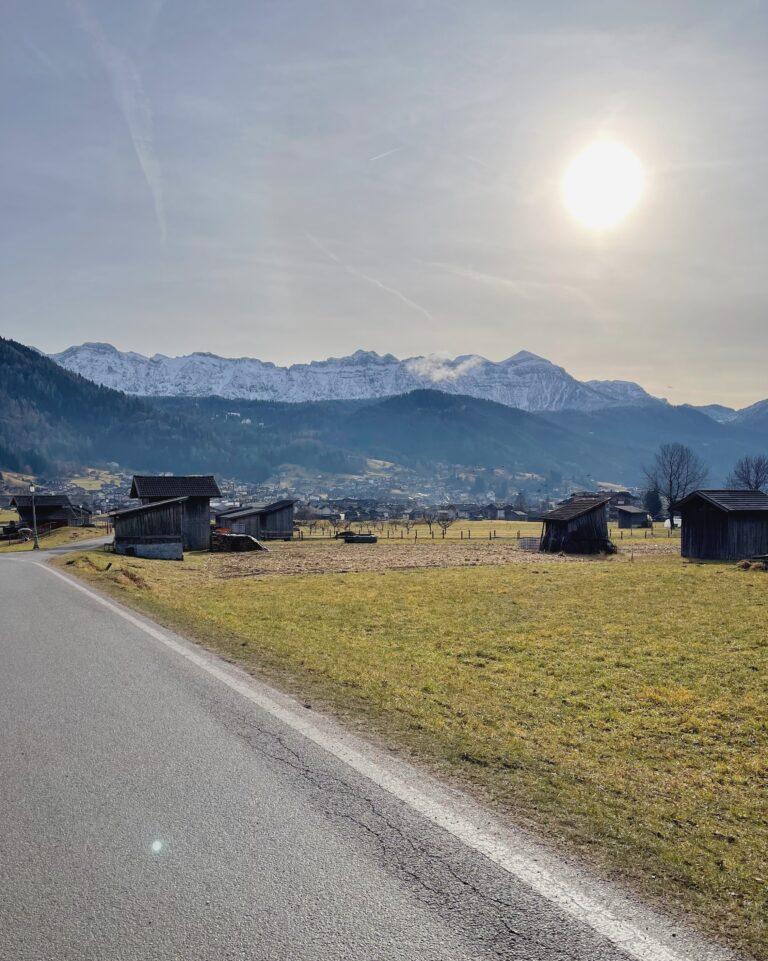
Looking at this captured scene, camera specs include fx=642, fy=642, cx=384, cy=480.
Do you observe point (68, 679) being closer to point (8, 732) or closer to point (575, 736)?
point (8, 732)

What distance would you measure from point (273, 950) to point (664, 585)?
26.7m

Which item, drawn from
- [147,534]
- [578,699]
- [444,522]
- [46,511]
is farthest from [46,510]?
[578,699]

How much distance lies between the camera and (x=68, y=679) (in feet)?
35.2

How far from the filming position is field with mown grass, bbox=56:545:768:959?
5.69 metres

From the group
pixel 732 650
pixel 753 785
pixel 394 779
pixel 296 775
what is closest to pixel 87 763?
pixel 296 775

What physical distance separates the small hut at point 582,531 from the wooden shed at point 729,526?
37.0 ft

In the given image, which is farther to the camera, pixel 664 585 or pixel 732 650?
pixel 664 585

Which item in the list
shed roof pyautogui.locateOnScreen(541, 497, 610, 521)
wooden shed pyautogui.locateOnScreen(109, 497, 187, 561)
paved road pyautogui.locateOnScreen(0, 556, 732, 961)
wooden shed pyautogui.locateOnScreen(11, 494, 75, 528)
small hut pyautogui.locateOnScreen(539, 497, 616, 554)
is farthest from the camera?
wooden shed pyautogui.locateOnScreen(11, 494, 75, 528)

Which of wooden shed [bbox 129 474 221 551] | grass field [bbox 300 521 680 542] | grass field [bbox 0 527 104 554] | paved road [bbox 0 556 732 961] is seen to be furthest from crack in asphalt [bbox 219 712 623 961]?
grass field [bbox 300 521 680 542]

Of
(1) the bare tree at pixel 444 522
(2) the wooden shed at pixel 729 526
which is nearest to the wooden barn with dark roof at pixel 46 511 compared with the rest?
(1) the bare tree at pixel 444 522

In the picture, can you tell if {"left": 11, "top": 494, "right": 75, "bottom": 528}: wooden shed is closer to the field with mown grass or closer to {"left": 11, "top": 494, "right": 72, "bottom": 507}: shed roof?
{"left": 11, "top": 494, "right": 72, "bottom": 507}: shed roof

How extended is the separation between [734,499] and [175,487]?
47.9m

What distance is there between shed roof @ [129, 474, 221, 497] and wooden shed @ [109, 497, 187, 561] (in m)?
7.10

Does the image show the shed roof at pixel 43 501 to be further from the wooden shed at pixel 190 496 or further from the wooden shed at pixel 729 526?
the wooden shed at pixel 729 526
